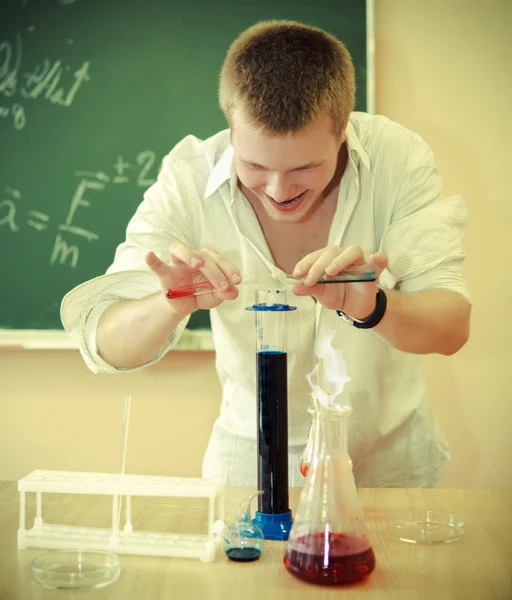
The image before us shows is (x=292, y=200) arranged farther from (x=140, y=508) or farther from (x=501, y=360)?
(x=501, y=360)

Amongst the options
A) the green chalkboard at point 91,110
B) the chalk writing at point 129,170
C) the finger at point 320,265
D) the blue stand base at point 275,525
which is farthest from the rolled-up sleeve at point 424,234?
the chalk writing at point 129,170

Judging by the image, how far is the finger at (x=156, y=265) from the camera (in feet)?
3.93

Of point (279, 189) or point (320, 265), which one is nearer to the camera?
point (320, 265)

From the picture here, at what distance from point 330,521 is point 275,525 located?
0.61ft

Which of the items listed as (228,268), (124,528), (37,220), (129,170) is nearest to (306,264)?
(228,268)

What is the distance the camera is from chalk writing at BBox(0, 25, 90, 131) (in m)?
2.34

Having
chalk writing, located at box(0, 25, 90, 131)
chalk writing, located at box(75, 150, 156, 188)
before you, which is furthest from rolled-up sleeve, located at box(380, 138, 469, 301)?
chalk writing, located at box(0, 25, 90, 131)

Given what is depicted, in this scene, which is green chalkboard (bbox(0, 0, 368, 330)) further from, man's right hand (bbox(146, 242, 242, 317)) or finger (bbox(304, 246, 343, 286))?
finger (bbox(304, 246, 343, 286))

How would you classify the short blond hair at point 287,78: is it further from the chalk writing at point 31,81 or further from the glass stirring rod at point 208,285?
the chalk writing at point 31,81

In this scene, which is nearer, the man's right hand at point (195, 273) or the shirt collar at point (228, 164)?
the man's right hand at point (195, 273)

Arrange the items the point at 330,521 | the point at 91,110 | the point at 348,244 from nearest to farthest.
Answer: the point at 330,521, the point at 348,244, the point at 91,110

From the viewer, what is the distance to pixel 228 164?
1.58 m

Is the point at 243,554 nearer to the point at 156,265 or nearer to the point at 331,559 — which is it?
the point at 331,559

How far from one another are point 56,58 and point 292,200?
1.32m
